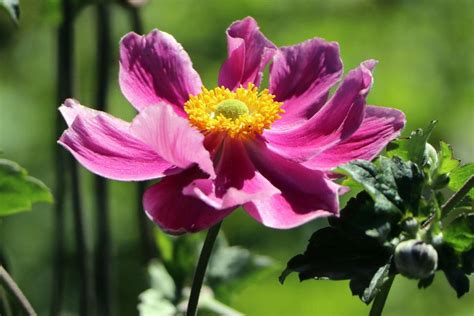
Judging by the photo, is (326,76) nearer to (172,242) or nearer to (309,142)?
(309,142)

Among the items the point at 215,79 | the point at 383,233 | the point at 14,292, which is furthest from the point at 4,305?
the point at 215,79

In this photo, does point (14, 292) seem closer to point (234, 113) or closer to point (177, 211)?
point (177, 211)

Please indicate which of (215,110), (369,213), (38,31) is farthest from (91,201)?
(369,213)

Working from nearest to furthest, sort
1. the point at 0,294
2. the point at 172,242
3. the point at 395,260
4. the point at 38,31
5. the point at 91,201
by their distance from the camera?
the point at 395,260 → the point at 0,294 → the point at 172,242 → the point at 91,201 → the point at 38,31

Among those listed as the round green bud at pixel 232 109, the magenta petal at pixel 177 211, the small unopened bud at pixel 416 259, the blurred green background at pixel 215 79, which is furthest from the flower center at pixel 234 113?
the blurred green background at pixel 215 79

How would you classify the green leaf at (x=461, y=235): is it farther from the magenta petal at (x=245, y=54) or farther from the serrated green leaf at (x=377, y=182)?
the magenta petal at (x=245, y=54)
